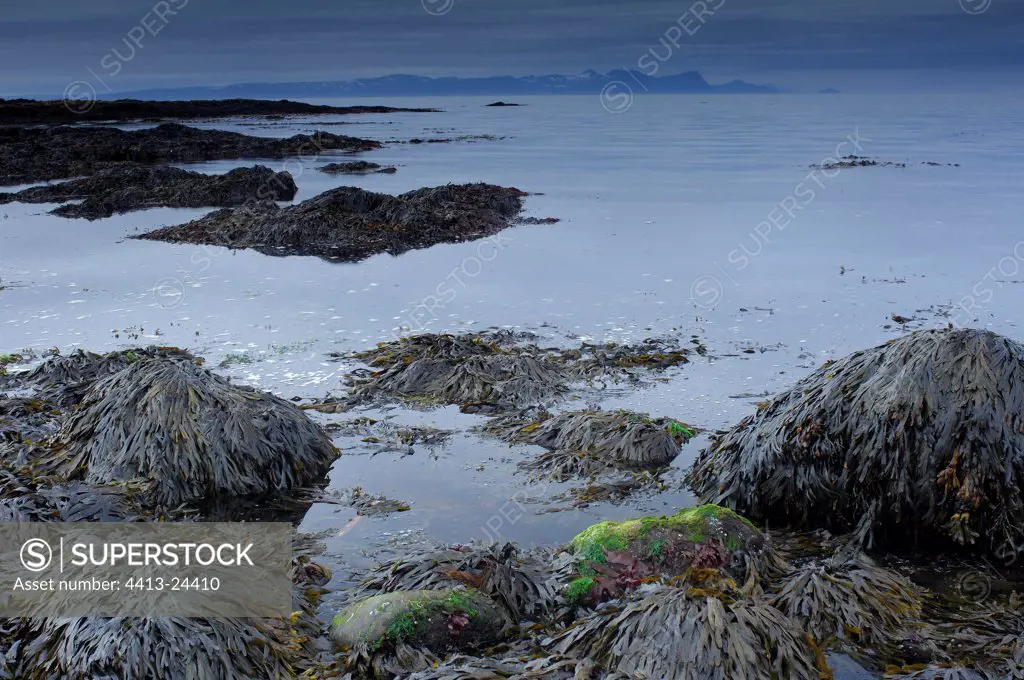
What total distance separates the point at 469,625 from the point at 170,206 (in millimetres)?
19617

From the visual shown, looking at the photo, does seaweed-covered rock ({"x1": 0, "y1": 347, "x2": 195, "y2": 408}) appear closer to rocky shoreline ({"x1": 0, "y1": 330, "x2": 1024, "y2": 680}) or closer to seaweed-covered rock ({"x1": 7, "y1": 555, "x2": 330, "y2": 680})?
rocky shoreline ({"x1": 0, "y1": 330, "x2": 1024, "y2": 680})

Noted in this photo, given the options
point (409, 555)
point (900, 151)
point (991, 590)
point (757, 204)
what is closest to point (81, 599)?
point (409, 555)

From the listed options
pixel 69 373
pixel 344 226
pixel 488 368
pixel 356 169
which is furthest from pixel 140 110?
pixel 488 368

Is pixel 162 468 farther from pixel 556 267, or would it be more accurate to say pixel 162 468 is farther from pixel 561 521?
pixel 556 267

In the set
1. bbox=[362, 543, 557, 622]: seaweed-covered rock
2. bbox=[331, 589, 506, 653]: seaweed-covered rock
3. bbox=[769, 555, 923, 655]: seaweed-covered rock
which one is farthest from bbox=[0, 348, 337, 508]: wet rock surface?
bbox=[769, 555, 923, 655]: seaweed-covered rock

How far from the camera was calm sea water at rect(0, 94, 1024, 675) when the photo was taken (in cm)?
705

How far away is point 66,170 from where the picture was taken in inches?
1166

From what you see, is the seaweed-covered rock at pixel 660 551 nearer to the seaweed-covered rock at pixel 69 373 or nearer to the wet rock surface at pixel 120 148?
the seaweed-covered rock at pixel 69 373

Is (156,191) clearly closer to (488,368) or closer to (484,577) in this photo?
(488,368)

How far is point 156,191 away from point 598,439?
62.8 ft

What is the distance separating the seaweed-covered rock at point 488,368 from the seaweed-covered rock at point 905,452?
8.35 feet

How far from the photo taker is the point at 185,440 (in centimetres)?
661
